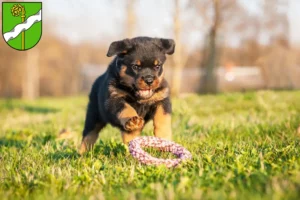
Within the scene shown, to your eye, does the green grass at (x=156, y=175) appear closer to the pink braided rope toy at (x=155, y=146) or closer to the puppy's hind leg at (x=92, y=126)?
the pink braided rope toy at (x=155, y=146)

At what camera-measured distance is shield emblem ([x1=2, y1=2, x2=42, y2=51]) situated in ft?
18.3

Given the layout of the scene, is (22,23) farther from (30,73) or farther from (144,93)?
(30,73)

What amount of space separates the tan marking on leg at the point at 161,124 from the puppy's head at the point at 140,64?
0.64 ft

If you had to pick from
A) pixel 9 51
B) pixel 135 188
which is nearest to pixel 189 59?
pixel 9 51

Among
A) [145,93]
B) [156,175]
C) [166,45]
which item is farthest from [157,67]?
[156,175]

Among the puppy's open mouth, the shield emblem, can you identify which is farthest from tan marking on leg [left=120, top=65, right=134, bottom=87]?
Result: the shield emblem

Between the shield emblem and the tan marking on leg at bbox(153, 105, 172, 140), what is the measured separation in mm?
2297

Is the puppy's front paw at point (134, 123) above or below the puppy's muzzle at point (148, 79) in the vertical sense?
below

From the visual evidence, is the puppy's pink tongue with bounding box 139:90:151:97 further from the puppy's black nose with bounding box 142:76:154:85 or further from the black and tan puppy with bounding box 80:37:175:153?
the puppy's black nose with bounding box 142:76:154:85

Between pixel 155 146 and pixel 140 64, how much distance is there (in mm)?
977

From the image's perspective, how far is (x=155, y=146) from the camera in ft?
11.2

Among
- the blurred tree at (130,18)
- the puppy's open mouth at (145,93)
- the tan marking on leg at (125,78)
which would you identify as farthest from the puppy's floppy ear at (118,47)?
the blurred tree at (130,18)

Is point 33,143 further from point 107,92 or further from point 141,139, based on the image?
point 141,139

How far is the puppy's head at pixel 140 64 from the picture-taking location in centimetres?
401
